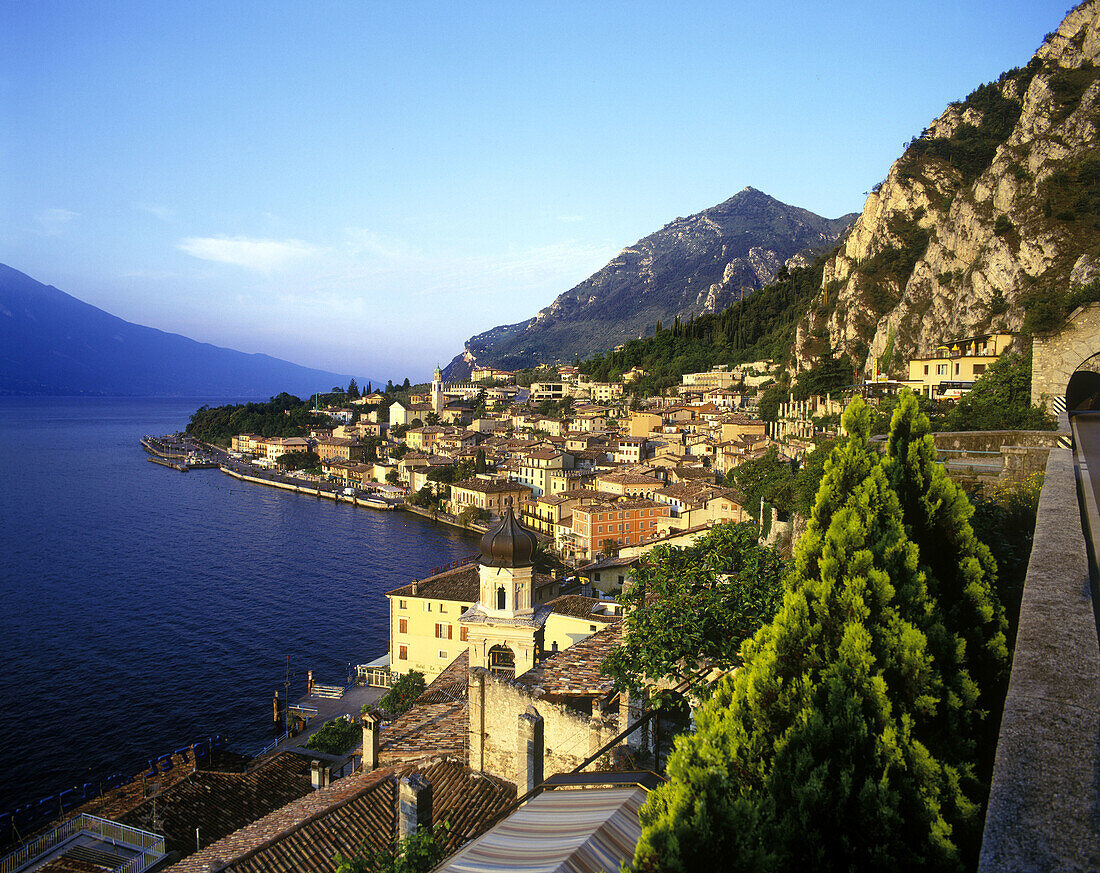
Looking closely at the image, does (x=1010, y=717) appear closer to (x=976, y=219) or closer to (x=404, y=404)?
(x=976, y=219)

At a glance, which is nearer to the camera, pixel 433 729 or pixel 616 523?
pixel 433 729

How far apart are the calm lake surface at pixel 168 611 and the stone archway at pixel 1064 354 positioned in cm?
2069

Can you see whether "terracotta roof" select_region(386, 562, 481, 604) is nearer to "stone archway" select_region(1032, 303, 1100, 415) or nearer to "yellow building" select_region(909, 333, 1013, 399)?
"stone archway" select_region(1032, 303, 1100, 415)

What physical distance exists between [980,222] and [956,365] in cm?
1701

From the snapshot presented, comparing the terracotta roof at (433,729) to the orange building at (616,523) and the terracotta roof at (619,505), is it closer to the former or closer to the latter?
the orange building at (616,523)

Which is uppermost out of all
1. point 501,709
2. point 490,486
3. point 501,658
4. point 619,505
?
point 501,709

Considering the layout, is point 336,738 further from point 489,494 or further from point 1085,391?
point 489,494

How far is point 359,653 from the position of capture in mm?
25688

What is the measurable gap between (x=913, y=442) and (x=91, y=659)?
91.7ft

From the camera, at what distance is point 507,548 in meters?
11.6

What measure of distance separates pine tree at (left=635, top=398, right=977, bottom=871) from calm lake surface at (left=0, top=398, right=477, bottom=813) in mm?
19371

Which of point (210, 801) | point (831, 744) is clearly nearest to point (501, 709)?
point (831, 744)

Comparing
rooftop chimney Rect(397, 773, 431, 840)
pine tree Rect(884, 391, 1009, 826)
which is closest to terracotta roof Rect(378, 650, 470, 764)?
rooftop chimney Rect(397, 773, 431, 840)

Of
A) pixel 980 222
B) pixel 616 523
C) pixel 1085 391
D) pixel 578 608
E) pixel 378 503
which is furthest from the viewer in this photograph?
pixel 378 503
